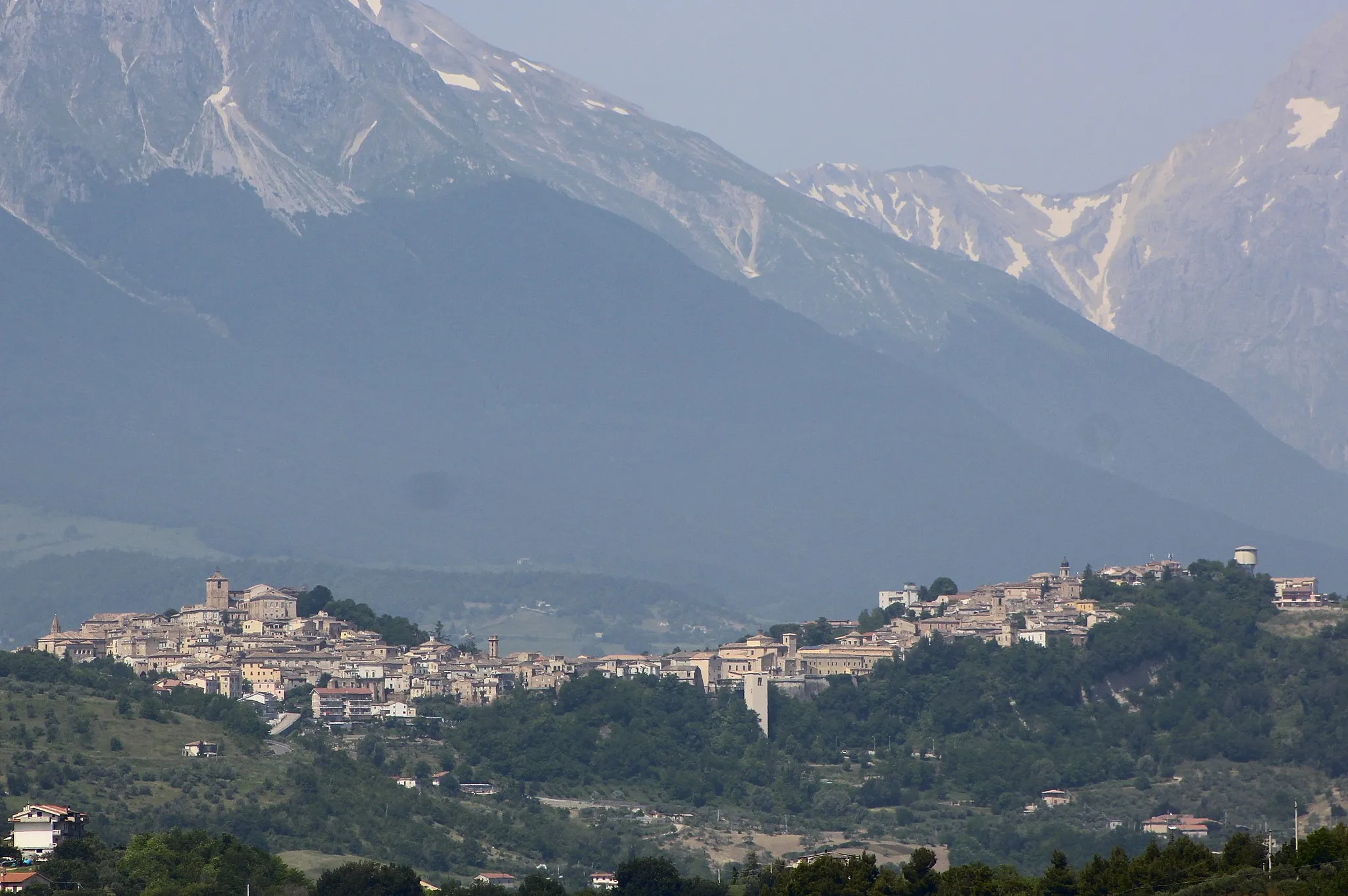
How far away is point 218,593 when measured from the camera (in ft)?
565

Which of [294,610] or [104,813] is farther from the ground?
[294,610]

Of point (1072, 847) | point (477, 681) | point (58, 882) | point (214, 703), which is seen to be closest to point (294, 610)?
point (477, 681)

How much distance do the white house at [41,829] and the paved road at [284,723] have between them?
34434 mm

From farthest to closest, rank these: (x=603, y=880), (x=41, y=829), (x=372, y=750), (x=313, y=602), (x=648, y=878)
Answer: (x=313, y=602) < (x=372, y=750) < (x=603, y=880) < (x=41, y=829) < (x=648, y=878)

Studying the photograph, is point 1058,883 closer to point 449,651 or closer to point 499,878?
point 499,878

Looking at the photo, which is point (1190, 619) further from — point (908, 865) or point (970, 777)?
point (908, 865)

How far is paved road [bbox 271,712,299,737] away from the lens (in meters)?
140

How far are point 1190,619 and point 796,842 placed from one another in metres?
36.1

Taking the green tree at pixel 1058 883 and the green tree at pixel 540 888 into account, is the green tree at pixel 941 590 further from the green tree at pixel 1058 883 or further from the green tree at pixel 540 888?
the green tree at pixel 1058 883

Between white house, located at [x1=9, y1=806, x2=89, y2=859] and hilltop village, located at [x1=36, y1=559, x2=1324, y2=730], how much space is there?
38.6 meters

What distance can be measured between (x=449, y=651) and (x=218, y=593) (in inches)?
642

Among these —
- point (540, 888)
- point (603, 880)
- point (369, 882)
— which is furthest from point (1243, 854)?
point (603, 880)

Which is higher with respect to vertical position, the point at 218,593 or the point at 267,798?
the point at 218,593

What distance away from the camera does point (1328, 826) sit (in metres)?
130
